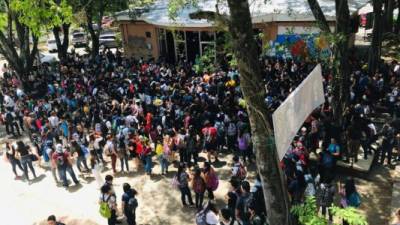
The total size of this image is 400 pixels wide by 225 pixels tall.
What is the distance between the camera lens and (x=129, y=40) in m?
25.4

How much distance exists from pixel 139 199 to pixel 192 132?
241cm

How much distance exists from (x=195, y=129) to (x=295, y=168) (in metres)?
4.25

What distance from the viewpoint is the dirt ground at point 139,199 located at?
407 inches

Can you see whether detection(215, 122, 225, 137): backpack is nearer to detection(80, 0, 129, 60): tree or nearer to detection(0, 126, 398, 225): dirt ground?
detection(0, 126, 398, 225): dirt ground

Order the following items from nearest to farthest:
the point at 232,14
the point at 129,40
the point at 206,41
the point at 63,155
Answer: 1. the point at 232,14
2. the point at 63,155
3. the point at 206,41
4. the point at 129,40

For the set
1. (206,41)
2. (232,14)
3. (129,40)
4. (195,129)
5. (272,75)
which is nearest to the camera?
(232,14)

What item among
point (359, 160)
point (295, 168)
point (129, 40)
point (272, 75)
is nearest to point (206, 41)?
point (129, 40)

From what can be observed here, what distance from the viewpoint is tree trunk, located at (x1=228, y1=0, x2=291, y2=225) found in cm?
567

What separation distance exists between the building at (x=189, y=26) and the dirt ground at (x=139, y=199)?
28.8ft

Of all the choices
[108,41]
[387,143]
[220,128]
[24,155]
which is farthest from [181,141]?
[108,41]

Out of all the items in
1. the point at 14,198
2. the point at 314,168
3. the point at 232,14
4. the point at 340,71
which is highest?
the point at 232,14

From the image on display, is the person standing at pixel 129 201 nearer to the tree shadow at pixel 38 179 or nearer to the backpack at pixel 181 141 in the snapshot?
the backpack at pixel 181 141

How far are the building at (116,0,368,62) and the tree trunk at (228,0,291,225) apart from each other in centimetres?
1306

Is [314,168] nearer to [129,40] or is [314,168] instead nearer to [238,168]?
[238,168]
